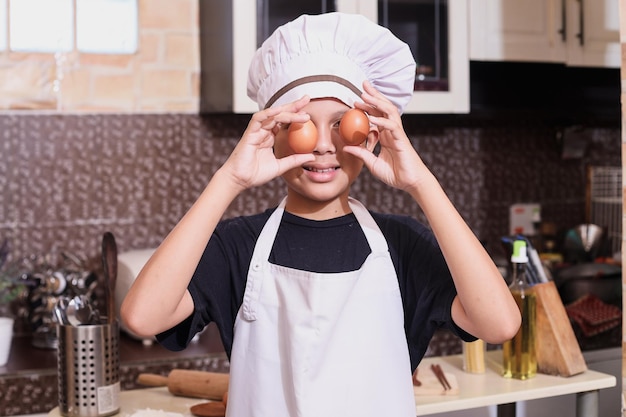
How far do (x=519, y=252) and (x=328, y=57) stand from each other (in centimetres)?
77

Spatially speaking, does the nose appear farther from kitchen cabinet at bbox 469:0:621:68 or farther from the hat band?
kitchen cabinet at bbox 469:0:621:68

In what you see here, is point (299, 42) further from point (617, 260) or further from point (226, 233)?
point (617, 260)

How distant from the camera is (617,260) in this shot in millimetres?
3121

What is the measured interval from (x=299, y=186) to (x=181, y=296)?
246mm

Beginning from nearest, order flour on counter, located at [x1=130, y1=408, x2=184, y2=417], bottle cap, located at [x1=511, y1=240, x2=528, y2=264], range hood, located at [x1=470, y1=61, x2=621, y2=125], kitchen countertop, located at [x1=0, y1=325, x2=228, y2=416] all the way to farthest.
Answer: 1. flour on counter, located at [x1=130, y1=408, x2=184, y2=417]
2. bottle cap, located at [x1=511, y1=240, x2=528, y2=264]
3. kitchen countertop, located at [x1=0, y1=325, x2=228, y2=416]
4. range hood, located at [x1=470, y1=61, x2=621, y2=125]

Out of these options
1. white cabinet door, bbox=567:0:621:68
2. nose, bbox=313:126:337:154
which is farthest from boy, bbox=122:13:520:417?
white cabinet door, bbox=567:0:621:68

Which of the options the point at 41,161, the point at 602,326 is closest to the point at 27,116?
the point at 41,161

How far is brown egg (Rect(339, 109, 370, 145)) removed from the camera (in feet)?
4.23

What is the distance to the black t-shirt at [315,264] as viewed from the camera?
1.38 m

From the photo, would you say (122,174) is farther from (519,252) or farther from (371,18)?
(519,252)

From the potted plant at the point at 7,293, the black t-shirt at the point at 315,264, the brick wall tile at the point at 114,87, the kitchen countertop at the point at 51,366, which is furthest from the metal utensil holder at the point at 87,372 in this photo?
the brick wall tile at the point at 114,87

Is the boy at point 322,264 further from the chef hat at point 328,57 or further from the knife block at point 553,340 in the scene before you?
the knife block at point 553,340

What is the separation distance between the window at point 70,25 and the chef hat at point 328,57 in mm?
1384

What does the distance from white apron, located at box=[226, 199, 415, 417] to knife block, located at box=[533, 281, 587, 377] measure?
0.67 metres
